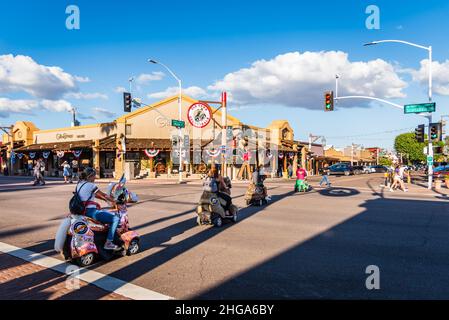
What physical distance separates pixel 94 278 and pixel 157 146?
31770mm

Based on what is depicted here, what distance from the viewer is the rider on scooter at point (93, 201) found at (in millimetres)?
5973

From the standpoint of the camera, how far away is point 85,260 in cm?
601

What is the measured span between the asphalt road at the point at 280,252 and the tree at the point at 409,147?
105 meters

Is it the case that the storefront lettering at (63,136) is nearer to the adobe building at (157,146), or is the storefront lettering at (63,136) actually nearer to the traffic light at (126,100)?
the adobe building at (157,146)

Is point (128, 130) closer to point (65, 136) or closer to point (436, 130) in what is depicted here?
point (65, 136)

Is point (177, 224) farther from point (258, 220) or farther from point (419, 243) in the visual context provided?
point (419, 243)

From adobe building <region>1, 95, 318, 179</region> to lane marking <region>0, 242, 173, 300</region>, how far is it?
26843 millimetres

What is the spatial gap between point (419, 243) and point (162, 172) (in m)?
33.2

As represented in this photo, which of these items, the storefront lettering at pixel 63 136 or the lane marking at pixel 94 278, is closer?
the lane marking at pixel 94 278

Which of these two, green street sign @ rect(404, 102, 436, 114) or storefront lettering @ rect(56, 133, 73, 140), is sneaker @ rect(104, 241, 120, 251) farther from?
storefront lettering @ rect(56, 133, 73, 140)

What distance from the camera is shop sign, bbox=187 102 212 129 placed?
31156 millimetres

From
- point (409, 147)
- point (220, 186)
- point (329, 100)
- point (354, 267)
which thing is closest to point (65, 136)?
point (329, 100)

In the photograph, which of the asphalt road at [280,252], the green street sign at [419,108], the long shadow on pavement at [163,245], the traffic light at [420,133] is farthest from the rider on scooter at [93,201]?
the traffic light at [420,133]

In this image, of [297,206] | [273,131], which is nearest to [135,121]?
[273,131]
